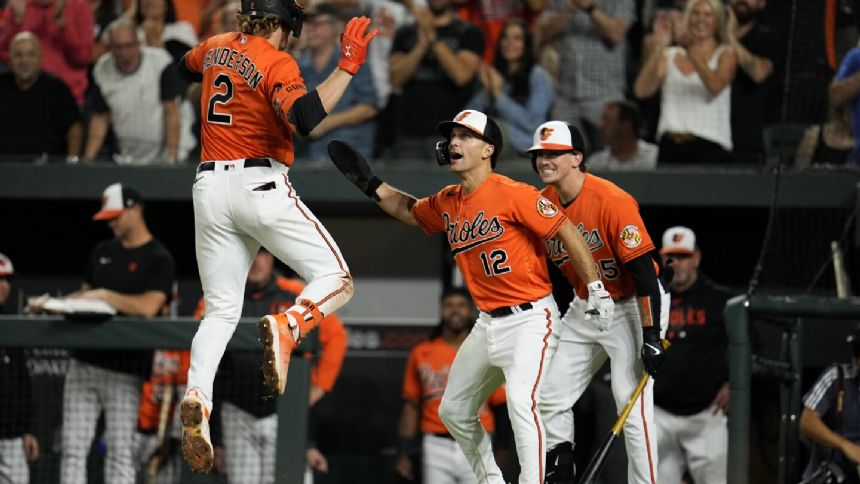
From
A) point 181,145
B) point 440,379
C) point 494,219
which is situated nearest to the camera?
point 494,219

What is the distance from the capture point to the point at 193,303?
33.3 feet

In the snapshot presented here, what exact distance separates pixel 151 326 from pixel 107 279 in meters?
0.88

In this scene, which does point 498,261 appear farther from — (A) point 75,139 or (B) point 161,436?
(A) point 75,139

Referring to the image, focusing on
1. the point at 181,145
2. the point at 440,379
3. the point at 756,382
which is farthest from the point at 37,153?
the point at 756,382

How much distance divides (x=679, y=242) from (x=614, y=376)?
6.07 feet

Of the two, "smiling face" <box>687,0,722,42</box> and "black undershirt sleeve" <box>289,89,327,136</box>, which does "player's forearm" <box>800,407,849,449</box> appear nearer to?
"smiling face" <box>687,0,722,42</box>

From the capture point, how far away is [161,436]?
8.23 m

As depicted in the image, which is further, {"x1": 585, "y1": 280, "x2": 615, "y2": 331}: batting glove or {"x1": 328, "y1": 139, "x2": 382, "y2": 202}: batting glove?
{"x1": 328, "y1": 139, "x2": 382, "y2": 202}: batting glove

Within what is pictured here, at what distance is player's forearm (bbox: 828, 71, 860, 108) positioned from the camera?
826cm

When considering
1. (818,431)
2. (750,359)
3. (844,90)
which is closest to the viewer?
(750,359)

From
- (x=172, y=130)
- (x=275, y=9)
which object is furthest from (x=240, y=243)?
(x=172, y=130)

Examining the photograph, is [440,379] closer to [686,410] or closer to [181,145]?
[686,410]

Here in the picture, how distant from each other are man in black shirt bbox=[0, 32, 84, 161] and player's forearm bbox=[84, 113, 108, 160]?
0.34 ft

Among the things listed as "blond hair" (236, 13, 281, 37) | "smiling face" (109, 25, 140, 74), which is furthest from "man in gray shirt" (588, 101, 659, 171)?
"blond hair" (236, 13, 281, 37)
